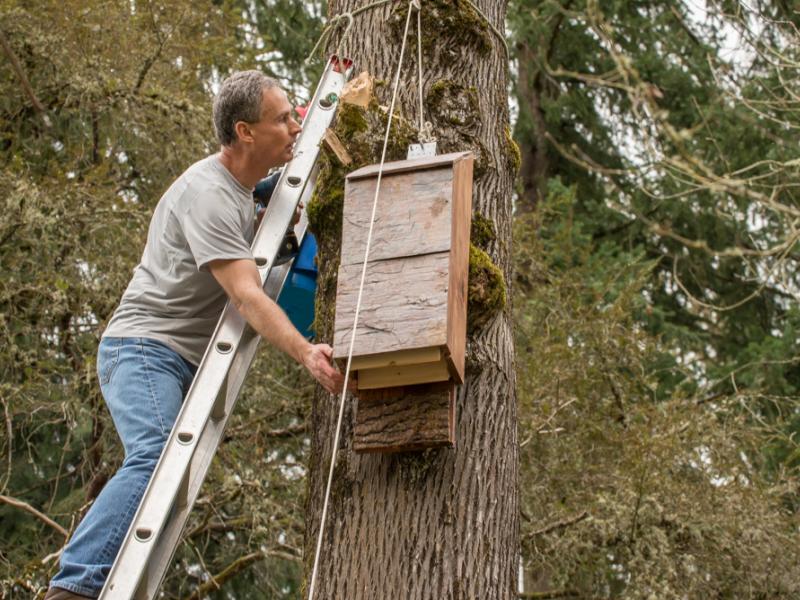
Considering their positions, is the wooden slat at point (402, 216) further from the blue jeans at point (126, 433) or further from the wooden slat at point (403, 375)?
the blue jeans at point (126, 433)

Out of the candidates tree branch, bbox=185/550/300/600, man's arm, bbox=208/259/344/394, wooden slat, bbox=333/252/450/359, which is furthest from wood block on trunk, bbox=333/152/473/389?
tree branch, bbox=185/550/300/600

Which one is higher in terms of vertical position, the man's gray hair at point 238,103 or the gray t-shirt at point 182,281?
the man's gray hair at point 238,103

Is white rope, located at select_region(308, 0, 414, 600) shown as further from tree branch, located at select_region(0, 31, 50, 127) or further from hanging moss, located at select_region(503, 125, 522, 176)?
tree branch, located at select_region(0, 31, 50, 127)

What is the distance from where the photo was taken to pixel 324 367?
8.57 ft

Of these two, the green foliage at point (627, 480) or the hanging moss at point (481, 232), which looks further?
the green foliage at point (627, 480)

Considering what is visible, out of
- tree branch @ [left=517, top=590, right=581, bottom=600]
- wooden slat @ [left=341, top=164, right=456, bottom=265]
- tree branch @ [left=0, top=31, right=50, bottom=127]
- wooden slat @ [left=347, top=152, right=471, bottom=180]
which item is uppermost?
wooden slat @ [left=347, top=152, right=471, bottom=180]

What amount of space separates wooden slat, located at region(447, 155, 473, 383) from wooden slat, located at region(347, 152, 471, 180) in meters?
0.02

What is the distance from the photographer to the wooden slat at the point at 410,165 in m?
2.62

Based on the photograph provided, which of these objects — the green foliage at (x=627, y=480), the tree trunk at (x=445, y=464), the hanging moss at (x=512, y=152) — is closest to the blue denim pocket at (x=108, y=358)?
the tree trunk at (x=445, y=464)

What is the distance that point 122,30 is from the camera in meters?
6.73

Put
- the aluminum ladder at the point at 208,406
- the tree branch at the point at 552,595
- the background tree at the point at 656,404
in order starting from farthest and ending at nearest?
the tree branch at the point at 552,595 → the background tree at the point at 656,404 → the aluminum ladder at the point at 208,406

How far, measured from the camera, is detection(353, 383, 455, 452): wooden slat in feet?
8.27

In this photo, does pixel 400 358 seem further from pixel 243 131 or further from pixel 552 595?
pixel 552 595

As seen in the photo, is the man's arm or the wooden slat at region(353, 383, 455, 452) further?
the man's arm
